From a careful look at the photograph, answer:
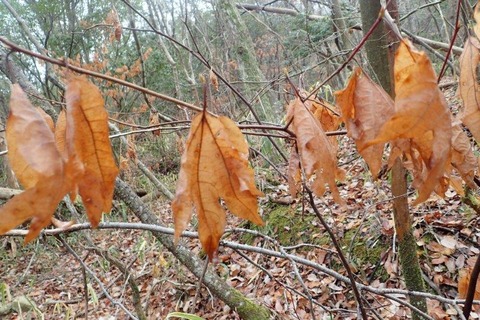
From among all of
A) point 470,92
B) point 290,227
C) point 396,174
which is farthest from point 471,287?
point 290,227

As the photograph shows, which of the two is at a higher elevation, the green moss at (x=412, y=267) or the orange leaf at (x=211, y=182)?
the orange leaf at (x=211, y=182)

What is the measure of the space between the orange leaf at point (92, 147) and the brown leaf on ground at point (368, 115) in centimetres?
34

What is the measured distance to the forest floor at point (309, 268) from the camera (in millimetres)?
1895

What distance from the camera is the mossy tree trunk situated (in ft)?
3.56

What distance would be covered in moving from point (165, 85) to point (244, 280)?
694cm

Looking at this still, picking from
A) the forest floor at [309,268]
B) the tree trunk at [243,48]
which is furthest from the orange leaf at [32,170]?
the tree trunk at [243,48]

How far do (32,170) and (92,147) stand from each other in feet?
0.30

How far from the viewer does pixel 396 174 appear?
1175mm

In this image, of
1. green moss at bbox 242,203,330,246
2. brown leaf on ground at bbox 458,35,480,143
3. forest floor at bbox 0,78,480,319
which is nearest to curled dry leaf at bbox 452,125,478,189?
brown leaf on ground at bbox 458,35,480,143

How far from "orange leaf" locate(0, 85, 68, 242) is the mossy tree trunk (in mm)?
905

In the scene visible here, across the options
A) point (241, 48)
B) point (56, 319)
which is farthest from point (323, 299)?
point (241, 48)

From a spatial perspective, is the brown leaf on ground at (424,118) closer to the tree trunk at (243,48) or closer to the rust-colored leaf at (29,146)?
the rust-colored leaf at (29,146)

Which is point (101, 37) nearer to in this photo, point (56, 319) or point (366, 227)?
point (56, 319)

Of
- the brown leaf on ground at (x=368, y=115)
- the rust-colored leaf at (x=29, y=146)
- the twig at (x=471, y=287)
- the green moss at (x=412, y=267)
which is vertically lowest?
the green moss at (x=412, y=267)
